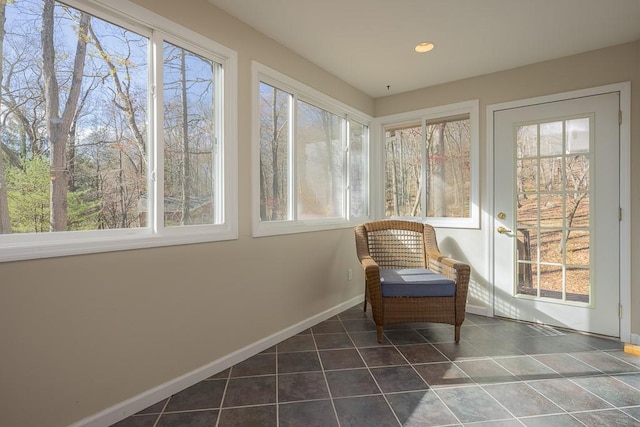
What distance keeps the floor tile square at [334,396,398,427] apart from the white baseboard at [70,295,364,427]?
806mm

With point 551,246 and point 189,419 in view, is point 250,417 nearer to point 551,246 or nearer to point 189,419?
point 189,419

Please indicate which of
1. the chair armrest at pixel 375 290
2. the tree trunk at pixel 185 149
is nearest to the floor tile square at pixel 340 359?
the chair armrest at pixel 375 290

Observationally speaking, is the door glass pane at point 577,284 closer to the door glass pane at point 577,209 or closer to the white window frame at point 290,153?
the door glass pane at point 577,209

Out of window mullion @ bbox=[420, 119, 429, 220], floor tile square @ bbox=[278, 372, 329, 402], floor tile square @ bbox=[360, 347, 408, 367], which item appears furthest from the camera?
window mullion @ bbox=[420, 119, 429, 220]

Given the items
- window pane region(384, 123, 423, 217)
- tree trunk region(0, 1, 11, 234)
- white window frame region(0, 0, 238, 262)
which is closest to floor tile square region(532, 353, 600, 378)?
window pane region(384, 123, 423, 217)

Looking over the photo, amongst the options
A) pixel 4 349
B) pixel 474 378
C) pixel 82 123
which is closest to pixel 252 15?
pixel 82 123

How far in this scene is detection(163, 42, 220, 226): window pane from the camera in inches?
75.8

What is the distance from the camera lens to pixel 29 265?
137 centimetres

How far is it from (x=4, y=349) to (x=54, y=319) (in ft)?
0.59

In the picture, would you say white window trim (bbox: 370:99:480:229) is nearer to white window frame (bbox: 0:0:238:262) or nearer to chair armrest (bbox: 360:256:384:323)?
chair armrest (bbox: 360:256:384:323)

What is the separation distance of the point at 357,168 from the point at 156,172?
7.73 feet

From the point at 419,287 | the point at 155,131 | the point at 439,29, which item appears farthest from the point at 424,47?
the point at 155,131

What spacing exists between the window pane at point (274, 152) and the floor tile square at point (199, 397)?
46.0 inches

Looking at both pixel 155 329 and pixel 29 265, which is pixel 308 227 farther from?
pixel 29 265
